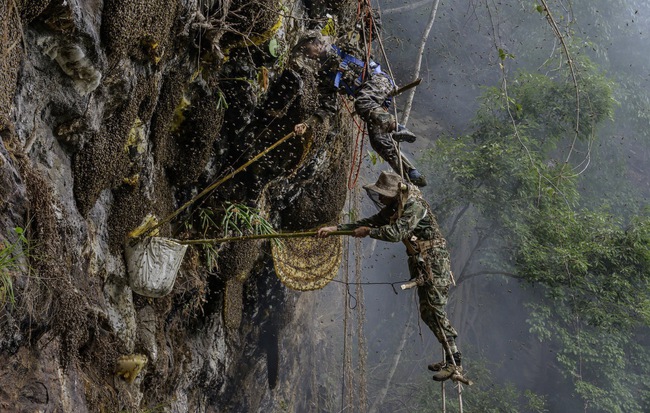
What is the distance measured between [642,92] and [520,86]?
5.09 m

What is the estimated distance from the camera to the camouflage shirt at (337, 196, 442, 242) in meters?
4.47

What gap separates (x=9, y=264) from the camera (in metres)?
2.71

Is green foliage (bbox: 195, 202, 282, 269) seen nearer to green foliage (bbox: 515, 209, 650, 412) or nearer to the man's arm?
the man's arm

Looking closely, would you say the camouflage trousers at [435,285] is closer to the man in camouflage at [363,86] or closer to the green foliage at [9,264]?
the man in camouflage at [363,86]

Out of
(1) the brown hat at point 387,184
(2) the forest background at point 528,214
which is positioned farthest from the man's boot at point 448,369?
(2) the forest background at point 528,214

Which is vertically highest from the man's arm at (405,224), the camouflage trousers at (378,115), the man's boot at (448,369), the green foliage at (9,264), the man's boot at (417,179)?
the camouflage trousers at (378,115)

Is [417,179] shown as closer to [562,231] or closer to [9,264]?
[9,264]

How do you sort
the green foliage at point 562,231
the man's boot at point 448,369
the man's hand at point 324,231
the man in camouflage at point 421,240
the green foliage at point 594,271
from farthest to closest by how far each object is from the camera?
the green foliage at point 562,231 < the green foliage at point 594,271 < the man's boot at point 448,369 < the man in camouflage at point 421,240 < the man's hand at point 324,231

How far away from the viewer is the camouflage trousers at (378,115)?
5832mm

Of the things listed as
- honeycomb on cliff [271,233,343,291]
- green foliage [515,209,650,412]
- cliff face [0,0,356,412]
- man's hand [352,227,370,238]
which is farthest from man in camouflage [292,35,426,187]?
green foliage [515,209,650,412]

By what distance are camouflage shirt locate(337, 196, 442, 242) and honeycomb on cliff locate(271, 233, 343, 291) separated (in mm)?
2346

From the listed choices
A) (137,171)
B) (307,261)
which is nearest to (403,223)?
(137,171)

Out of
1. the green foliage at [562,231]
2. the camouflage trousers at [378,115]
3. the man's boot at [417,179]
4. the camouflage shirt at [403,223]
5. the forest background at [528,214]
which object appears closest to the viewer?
the camouflage shirt at [403,223]

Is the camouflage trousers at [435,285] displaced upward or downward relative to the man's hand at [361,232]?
downward
